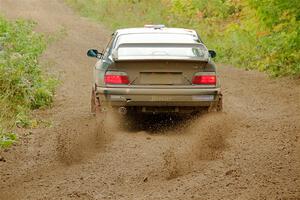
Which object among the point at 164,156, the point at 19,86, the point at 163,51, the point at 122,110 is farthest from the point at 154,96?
the point at 19,86

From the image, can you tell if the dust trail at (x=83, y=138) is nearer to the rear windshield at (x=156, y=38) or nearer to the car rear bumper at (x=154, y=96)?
the car rear bumper at (x=154, y=96)

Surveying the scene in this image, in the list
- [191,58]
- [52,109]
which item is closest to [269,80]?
[52,109]

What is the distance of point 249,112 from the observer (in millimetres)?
12781

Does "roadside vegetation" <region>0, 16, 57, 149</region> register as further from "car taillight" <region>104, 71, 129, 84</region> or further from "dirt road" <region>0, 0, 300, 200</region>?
"car taillight" <region>104, 71, 129, 84</region>

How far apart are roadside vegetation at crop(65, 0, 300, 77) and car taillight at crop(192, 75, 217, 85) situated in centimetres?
553

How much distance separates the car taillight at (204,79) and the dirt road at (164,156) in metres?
0.60

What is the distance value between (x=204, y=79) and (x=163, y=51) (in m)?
0.77

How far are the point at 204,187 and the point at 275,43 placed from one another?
1200 centimetres

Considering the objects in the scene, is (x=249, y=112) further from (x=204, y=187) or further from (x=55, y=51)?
(x=55, y=51)

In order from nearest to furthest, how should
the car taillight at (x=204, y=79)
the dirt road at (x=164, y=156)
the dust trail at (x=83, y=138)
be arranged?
the dirt road at (x=164, y=156) → the dust trail at (x=83, y=138) → the car taillight at (x=204, y=79)

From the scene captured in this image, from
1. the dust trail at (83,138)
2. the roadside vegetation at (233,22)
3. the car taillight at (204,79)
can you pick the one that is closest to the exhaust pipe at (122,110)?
the dust trail at (83,138)

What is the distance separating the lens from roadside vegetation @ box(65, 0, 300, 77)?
16.0 metres

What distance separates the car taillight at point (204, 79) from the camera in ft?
33.3

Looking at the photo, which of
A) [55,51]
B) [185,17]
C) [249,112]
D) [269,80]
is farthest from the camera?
[185,17]
